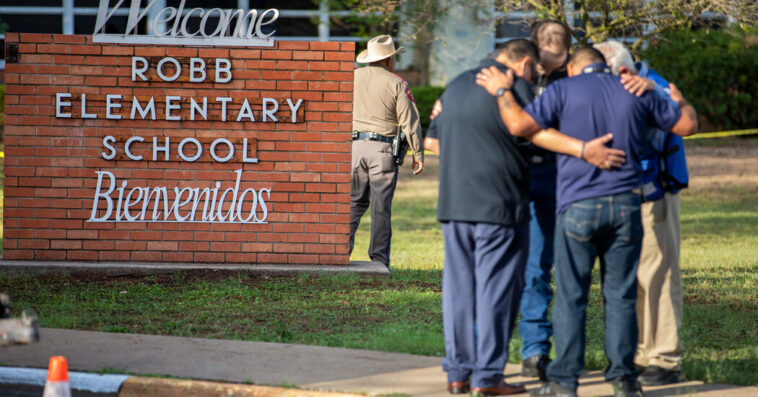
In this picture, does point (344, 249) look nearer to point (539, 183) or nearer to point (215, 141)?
point (215, 141)

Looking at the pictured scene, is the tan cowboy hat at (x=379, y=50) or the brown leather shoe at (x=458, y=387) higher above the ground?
the tan cowboy hat at (x=379, y=50)

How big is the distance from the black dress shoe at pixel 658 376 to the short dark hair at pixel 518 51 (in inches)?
71.4

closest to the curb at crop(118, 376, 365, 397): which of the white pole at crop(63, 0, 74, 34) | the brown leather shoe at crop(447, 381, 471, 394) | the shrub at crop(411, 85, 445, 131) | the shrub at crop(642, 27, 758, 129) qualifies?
the brown leather shoe at crop(447, 381, 471, 394)

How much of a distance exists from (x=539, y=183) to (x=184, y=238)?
4.03 metres

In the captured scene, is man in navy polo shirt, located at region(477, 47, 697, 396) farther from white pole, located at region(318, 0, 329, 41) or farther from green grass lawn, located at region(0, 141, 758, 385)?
white pole, located at region(318, 0, 329, 41)

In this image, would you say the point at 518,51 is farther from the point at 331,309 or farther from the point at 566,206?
the point at 331,309

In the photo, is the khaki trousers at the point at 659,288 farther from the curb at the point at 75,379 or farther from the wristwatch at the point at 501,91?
the curb at the point at 75,379

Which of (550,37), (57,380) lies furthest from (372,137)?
(57,380)

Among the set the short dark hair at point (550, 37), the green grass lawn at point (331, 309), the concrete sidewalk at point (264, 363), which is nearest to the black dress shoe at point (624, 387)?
the concrete sidewalk at point (264, 363)

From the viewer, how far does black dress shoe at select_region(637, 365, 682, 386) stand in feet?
16.5

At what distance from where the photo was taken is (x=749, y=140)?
23.9 meters

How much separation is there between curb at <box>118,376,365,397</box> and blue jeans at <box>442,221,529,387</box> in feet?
1.93

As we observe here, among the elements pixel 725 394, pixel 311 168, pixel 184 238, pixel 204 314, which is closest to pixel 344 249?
pixel 311 168

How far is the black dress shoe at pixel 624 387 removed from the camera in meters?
4.62
